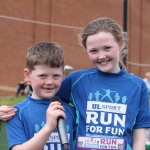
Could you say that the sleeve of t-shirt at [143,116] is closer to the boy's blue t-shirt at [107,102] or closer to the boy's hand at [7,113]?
the boy's blue t-shirt at [107,102]

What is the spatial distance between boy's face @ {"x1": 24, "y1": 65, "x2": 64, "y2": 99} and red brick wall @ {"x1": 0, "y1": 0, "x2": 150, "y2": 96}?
19543 mm

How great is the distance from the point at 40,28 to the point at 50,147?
22.7 meters

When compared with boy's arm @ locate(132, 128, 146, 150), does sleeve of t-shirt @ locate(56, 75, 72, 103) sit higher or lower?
higher

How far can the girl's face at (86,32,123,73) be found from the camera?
2.85 meters

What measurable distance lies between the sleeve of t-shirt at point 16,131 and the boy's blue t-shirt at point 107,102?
1.44 feet

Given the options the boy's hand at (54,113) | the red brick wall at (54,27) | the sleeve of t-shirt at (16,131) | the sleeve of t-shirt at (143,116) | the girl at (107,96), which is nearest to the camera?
the boy's hand at (54,113)

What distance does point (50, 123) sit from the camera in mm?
2393

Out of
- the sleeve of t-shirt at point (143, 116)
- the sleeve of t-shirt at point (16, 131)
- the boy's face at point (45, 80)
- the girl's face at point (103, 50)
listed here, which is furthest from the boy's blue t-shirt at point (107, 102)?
the sleeve of t-shirt at point (16, 131)

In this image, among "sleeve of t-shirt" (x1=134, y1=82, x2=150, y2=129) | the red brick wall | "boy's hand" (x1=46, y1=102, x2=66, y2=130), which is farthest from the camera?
the red brick wall

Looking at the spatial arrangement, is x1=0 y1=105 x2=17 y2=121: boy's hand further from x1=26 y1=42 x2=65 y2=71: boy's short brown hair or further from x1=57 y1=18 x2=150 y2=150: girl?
x1=57 y1=18 x2=150 y2=150: girl

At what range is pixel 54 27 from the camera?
25.5 metres

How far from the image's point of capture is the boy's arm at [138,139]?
290cm

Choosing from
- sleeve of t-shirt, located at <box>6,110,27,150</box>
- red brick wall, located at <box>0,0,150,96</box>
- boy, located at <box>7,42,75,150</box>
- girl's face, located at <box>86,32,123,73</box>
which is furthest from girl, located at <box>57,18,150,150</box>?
red brick wall, located at <box>0,0,150,96</box>

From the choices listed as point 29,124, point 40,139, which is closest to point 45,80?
point 29,124
